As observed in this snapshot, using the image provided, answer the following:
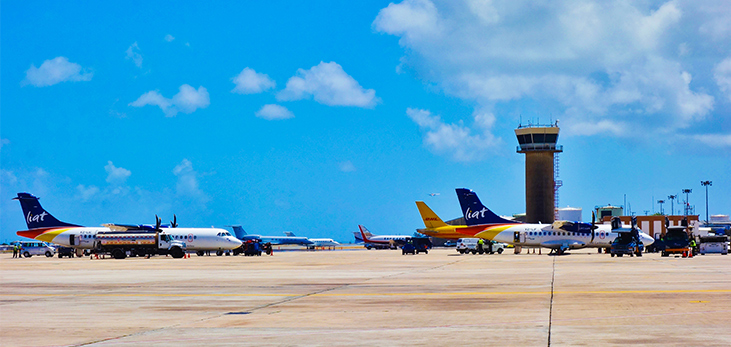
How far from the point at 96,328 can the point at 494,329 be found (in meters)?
8.32

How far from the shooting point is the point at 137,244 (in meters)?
72.8

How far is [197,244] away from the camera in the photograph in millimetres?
75750

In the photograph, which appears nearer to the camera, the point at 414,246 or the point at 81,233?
the point at 81,233

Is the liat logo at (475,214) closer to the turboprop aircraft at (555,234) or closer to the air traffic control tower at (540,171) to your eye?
the turboprop aircraft at (555,234)

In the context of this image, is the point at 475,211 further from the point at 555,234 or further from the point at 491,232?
the point at 555,234

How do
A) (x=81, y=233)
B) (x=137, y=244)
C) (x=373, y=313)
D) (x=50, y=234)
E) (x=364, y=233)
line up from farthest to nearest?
(x=364, y=233)
(x=50, y=234)
(x=81, y=233)
(x=137, y=244)
(x=373, y=313)

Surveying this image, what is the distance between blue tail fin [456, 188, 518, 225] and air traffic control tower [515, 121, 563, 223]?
2208 inches

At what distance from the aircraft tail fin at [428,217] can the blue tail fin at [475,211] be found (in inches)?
312

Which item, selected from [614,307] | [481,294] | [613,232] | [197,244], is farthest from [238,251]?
[614,307]

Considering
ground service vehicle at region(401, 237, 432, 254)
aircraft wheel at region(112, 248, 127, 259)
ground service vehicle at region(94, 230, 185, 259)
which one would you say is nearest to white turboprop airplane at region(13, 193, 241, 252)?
ground service vehicle at region(94, 230, 185, 259)

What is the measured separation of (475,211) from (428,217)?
36.2 feet

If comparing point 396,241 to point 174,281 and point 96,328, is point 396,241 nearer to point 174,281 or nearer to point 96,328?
A: point 174,281

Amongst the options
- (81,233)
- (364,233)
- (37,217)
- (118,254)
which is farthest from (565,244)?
(364,233)

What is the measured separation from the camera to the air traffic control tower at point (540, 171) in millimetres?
137875
